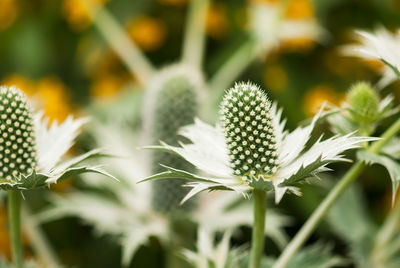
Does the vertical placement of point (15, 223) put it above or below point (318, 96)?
below

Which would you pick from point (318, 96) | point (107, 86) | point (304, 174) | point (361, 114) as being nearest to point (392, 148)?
point (361, 114)

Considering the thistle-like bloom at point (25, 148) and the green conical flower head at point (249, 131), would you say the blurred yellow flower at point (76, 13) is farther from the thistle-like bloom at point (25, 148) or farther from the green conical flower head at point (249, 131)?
the green conical flower head at point (249, 131)

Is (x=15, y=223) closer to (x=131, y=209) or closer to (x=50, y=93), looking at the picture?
(x=131, y=209)

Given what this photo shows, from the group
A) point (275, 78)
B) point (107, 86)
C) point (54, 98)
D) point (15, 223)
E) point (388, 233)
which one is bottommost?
point (15, 223)

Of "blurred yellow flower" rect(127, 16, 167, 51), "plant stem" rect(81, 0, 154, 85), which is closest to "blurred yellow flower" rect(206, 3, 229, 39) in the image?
"blurred yellow flower" rect(127, 16, 167, 51)

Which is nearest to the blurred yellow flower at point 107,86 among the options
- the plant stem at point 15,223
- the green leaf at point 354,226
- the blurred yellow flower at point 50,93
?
the blurred yellow flower at point 50,93

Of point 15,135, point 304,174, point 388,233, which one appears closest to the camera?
point 304,174
